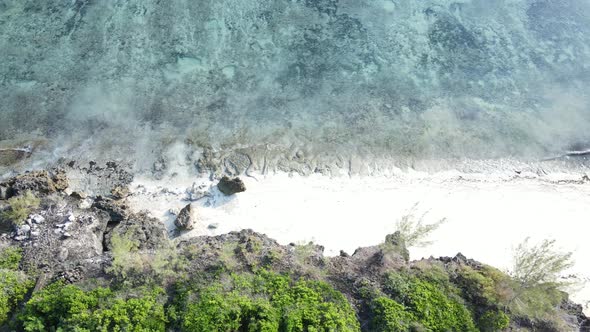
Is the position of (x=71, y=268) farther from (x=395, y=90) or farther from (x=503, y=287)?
(x=395, y=90)

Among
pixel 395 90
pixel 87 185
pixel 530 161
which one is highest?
pixel 395 90

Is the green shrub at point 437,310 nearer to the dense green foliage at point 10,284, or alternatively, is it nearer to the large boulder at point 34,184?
the dense green foliage at point 10,284

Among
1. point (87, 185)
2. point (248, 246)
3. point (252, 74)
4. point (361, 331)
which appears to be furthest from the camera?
point (252, 74)

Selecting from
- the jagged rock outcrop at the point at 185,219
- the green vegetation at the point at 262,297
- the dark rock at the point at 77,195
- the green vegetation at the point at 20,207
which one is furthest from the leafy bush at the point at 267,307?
the dark rock at the point at 77,195

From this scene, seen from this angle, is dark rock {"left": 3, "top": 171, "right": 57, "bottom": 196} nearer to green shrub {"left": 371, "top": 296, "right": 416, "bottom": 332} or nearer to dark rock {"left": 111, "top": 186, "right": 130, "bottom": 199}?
dark rock {"left": 111, "top": 186, "right": 130, "bottom": 199}

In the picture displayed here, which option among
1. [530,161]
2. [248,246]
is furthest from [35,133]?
[530,161]

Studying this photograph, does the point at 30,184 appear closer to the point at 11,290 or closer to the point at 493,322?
the point at 11,290

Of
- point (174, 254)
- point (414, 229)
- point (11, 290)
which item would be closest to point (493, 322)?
point (414, 229)
